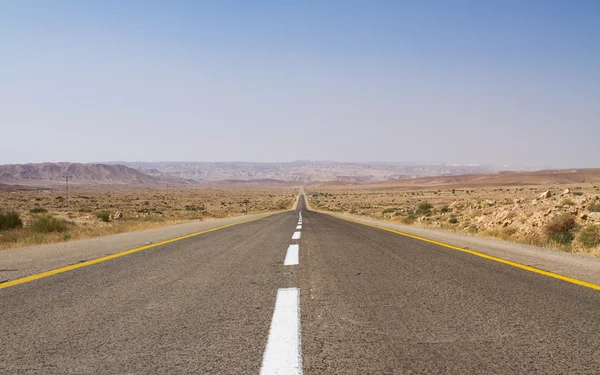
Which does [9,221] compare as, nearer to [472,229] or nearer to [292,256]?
[292,256]

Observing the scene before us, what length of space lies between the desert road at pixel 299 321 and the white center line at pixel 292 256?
1.80ft

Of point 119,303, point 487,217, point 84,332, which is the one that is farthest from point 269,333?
point 487,217

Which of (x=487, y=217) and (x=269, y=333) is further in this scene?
(x=487, y=217)

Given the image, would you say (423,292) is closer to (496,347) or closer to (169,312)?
(496,347)

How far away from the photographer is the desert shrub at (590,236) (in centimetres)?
1152

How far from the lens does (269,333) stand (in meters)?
3.44

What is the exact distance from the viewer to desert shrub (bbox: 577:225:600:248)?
Answer: 11.5m

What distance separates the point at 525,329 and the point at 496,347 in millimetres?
619

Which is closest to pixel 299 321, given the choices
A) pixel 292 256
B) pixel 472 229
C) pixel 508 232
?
pixel 292 256

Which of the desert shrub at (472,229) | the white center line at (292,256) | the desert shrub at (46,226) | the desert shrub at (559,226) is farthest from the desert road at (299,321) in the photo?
the desert shrub at (472,229)

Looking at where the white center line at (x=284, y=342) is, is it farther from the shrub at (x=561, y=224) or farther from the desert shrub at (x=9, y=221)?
the desert shrub at (x=9, y=221)

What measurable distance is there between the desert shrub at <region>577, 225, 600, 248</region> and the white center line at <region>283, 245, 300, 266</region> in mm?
8314

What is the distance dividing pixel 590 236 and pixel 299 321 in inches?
452

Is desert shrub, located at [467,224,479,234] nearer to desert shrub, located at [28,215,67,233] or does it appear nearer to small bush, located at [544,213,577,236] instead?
small bush, located at [544,213,577,236]
